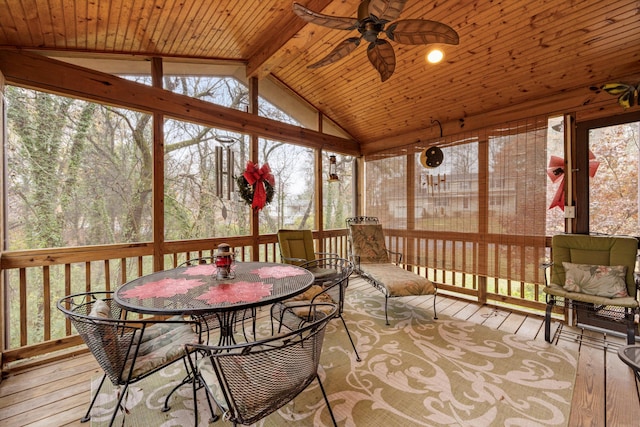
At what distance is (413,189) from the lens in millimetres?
4570

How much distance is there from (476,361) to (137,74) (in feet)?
14.9

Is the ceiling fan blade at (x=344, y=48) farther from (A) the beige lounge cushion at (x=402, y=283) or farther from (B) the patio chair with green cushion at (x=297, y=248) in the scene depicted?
(A) the beige lounge cushion at (x=402, y=283)

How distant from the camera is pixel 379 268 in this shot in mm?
3918

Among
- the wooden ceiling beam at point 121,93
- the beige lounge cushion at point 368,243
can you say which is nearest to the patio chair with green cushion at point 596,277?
the beige lounge cushion at point 368,243

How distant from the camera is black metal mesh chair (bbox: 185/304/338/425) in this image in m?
1.15

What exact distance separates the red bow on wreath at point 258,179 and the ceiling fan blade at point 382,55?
1.79 m

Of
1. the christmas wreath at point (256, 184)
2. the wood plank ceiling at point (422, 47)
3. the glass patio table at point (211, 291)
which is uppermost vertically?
the wood plank ceiling at point (422, 47)

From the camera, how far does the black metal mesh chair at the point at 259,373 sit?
3.76 ft

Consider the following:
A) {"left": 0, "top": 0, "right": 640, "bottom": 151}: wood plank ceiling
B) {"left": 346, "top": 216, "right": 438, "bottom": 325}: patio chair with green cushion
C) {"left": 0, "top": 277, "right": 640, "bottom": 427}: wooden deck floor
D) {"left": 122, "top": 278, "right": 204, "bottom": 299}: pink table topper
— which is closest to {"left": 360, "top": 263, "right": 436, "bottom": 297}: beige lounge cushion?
{"left": 346, "top": 216, "right": 438, "bottom": 325}: patio chair with green cushion

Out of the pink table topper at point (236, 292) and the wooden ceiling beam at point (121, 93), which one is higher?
the wooden ceiling beam at point (121, 93)

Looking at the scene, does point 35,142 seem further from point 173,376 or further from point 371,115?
point 371,115

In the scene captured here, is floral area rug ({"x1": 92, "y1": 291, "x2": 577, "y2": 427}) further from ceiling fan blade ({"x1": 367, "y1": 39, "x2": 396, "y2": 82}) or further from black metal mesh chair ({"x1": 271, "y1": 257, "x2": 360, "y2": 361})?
ceiling fan blade ({"x1": 367, "y1": 39, "x2": 396, "y2": 82})

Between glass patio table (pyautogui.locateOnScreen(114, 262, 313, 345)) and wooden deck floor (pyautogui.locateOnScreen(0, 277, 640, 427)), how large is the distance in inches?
37.8

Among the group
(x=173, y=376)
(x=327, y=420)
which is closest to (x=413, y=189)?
(x=327, y=420)
